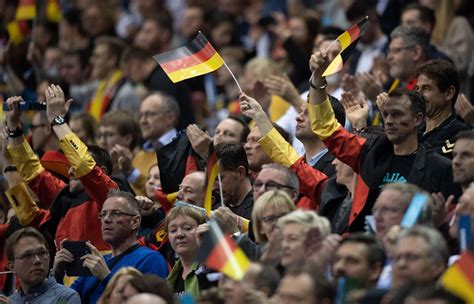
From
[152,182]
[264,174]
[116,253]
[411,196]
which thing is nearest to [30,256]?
[116,253]

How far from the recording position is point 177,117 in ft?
47.4

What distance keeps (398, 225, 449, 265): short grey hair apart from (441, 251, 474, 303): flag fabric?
0.26 metres

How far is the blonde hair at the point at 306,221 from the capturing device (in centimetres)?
956

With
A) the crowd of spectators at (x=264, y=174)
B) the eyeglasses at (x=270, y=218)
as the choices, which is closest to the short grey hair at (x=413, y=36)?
the crowd of spectators at (x=264, y=174)

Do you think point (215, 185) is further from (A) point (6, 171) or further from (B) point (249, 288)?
(B) point (249, 288)

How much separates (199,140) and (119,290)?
Result: 280 cm

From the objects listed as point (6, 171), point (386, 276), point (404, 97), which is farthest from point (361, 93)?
point (386, 276)

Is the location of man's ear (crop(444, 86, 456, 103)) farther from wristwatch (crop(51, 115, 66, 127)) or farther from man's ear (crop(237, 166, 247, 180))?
wristwatch (crop(51, 115, 66, 127))

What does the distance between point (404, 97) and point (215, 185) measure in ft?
6.93

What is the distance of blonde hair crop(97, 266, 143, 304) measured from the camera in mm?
10258

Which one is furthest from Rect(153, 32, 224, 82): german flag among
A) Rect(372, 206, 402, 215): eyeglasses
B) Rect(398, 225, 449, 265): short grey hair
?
Rect(398, 225, 449, 265): short grey hair

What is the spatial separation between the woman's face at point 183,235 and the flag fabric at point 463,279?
3.14 metres

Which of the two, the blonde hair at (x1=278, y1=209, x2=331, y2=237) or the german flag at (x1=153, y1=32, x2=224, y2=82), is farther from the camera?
the german flag at (x1=153, y1=32, x2=224, y2=82)

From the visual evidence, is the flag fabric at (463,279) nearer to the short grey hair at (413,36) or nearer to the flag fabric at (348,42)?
the flag fabric at (348,42)
